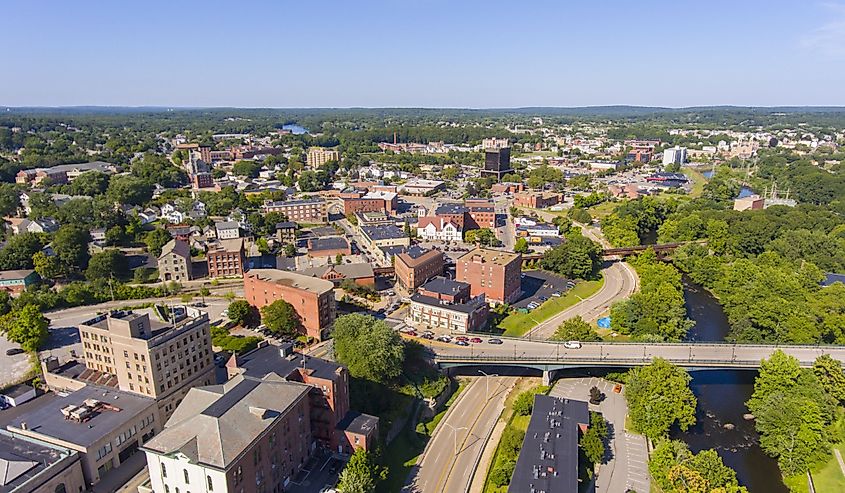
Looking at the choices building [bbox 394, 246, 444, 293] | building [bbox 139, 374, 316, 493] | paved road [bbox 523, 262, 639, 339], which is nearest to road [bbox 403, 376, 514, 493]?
building [bbox 139, 374, 316, 493]

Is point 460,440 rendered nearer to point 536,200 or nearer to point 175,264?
point 175,264

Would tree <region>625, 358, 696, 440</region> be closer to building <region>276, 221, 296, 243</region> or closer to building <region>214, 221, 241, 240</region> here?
building <region>276, 221, 296, 243</region>

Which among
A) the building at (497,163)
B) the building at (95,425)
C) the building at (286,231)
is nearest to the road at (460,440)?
the building at (95,425)

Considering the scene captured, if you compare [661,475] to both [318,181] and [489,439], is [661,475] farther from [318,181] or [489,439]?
[318,181]

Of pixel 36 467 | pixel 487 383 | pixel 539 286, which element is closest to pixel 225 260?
pixel 487 383

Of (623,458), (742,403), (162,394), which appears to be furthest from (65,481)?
(742,403)
